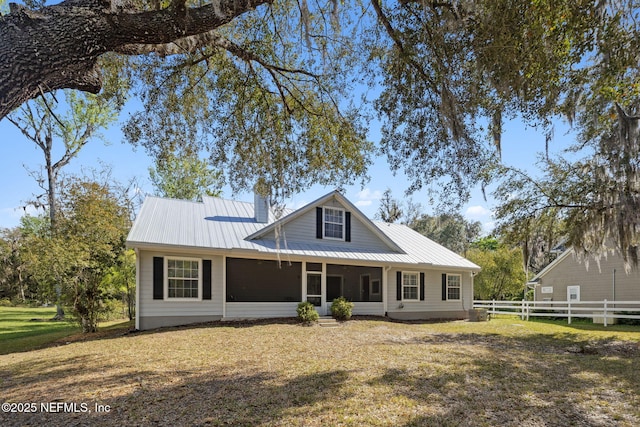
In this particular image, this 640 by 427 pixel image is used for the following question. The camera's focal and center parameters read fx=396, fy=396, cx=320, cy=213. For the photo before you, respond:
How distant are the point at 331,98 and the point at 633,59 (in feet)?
16.2

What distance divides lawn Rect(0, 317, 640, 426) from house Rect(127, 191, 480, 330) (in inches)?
99.3

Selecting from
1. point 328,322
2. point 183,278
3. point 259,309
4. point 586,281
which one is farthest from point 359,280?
point 586,281

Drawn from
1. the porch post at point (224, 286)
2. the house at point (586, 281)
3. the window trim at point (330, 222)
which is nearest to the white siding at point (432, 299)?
the window trim at point (330, 222)

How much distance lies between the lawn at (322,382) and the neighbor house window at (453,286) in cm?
797

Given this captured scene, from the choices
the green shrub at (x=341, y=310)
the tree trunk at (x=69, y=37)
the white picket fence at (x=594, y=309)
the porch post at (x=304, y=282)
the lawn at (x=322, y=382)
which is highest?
the tree trunk at (x=69, y=37)

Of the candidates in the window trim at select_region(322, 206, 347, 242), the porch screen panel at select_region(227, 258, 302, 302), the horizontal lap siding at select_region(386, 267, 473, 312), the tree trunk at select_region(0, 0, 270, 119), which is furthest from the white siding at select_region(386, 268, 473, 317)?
the tree trunk at select_region(0, 0, 270, 119)

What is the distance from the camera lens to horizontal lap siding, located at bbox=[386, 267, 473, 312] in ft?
53.7

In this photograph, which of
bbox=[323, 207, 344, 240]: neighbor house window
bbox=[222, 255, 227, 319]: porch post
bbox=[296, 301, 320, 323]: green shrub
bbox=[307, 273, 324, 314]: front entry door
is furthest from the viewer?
bbox=[323, 207, 344, 240]: neighbor house window

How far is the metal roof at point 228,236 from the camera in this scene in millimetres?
12305

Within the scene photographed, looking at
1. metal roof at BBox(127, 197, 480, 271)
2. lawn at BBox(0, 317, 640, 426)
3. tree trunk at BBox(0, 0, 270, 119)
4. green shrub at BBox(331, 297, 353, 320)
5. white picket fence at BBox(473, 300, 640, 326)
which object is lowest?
white picket fence at BBox(473, 300, 640, 326)

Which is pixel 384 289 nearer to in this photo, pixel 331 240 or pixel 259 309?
pixel 331 240

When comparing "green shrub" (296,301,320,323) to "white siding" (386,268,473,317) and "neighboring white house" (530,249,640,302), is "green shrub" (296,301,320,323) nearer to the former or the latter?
"white siding" (386,268,473,317)

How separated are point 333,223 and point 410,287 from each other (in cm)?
443

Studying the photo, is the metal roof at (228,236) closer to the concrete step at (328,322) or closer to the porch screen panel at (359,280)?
the porch screen panel at (359,280)
